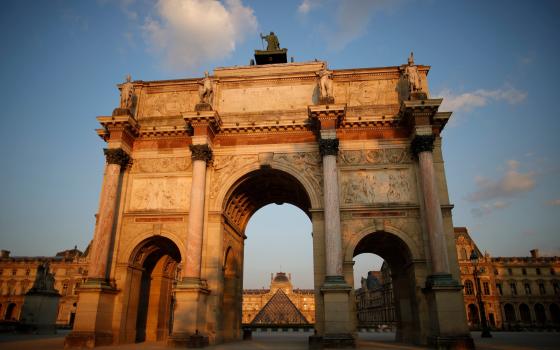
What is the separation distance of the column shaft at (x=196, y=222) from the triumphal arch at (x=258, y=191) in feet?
0.17

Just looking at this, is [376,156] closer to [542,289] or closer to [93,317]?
[93,317]

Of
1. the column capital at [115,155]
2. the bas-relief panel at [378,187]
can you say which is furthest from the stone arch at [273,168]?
the column capital at [115,155]

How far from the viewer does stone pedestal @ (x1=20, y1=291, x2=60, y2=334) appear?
25.7m

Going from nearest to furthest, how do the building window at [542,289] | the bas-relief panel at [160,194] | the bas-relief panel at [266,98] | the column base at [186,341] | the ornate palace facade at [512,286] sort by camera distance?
the column base at [186,341]
the bas-relief panel at [160,194]
the bas-relief panel at [266,98]
the ornate palace facade at [512,286]
the building window at [542,289]

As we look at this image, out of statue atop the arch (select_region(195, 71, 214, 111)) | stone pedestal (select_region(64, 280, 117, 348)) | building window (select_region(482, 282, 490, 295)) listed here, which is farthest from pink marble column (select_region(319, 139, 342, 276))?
building window (select_region(482, 282, 490, 295))

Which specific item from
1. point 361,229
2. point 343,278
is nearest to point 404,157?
point 361,229

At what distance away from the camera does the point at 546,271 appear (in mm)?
72812

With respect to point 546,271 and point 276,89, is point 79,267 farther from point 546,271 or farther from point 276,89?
point 546,271

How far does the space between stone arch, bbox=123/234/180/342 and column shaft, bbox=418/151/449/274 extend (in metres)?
A: 12.8

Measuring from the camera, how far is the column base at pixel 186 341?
1720 centimetres

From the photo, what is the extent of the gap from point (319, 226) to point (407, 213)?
4500 millimetres

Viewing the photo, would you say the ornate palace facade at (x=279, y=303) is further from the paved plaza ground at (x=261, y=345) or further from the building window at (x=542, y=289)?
the building window at (x=542, y=289)

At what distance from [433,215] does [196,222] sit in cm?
1135

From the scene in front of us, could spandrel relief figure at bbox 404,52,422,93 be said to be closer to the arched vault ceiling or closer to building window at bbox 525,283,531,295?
the arched vault ceiling
